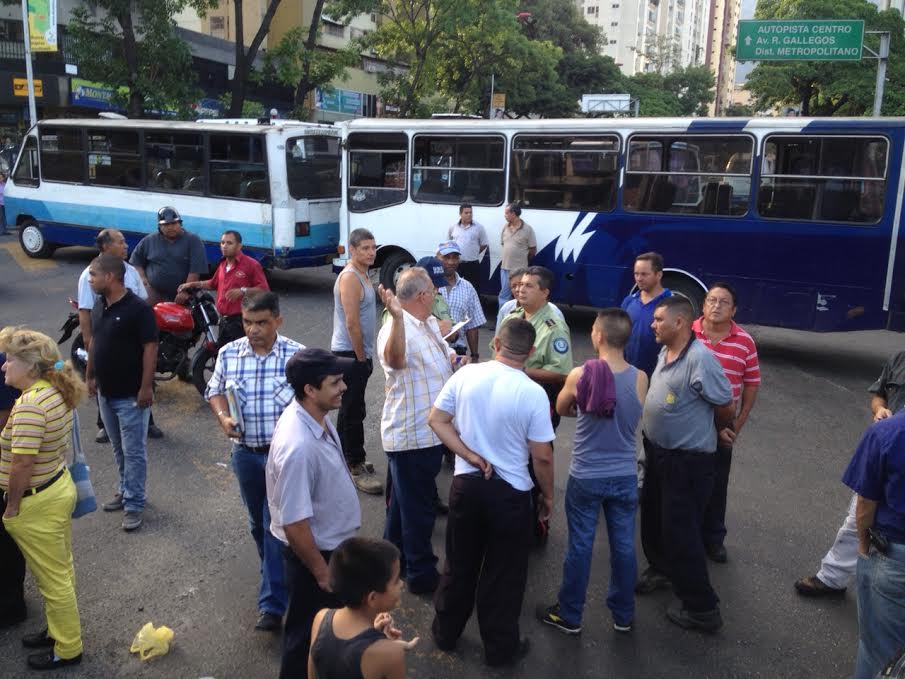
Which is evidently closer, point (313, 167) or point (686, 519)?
point (686, 519)

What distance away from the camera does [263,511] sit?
3980 mm

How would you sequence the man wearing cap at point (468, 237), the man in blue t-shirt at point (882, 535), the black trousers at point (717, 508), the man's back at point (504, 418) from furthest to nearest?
the man wearing cap at point (468, 237), the black trousers at point (717, 508), the man's back at point (504, 418), the man in blue t-shirt at point (882, 535)

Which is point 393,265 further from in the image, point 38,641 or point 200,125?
point 38,641

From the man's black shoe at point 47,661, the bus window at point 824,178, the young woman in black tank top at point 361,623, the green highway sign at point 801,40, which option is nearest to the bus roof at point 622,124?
the bus window at point 824,178

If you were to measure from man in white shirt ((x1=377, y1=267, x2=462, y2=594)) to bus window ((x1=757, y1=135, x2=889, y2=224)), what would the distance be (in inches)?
261

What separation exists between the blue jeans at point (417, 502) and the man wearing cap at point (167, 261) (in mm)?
4314

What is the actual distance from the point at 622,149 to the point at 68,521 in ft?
27.3

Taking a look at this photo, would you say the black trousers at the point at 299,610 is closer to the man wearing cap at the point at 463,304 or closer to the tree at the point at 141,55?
the man wearing cap at the point at 463,304

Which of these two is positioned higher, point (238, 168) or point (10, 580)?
point (238, 168)

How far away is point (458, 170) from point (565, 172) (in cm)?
175

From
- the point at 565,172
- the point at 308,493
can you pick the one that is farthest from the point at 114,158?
the point at 308,493

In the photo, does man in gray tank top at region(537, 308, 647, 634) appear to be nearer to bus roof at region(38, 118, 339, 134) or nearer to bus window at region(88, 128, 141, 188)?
bus roof at region(38, 118, 339, 134)

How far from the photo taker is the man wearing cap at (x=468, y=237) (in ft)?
36.0

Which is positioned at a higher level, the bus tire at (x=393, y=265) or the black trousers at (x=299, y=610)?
the bus tire at (x=393, y=265)
